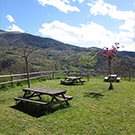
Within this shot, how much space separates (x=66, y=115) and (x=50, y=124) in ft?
2.96

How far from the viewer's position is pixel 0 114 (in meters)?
5.01

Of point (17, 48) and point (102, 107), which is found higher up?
point (17, 48)

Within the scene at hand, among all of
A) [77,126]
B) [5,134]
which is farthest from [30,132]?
[77,126]

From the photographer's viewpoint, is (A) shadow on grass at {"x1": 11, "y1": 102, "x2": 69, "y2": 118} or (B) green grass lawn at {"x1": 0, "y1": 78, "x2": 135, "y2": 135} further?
(A) shadow on grass at {"x1": 11, "y1": 102, "x2": 69, "y2": 118}

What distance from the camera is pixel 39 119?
14.8ft

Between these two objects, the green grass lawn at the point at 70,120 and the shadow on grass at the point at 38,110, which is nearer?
the green grass lawn at the point at 70,120

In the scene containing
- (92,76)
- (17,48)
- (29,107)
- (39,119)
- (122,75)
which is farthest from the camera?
(92,76)

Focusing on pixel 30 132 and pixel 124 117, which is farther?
pixel 124 117

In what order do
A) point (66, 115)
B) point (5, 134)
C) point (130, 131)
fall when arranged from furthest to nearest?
point (66, 115)
point (130, 131)
point (5, 134)

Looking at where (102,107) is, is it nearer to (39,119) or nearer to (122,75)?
(39,119)

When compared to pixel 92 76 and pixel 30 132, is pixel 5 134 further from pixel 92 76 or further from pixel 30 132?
pixel 92 76

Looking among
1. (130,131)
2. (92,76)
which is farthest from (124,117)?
(92,76)

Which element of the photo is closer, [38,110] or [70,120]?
[70,120]

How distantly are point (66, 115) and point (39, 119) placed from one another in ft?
3.32
